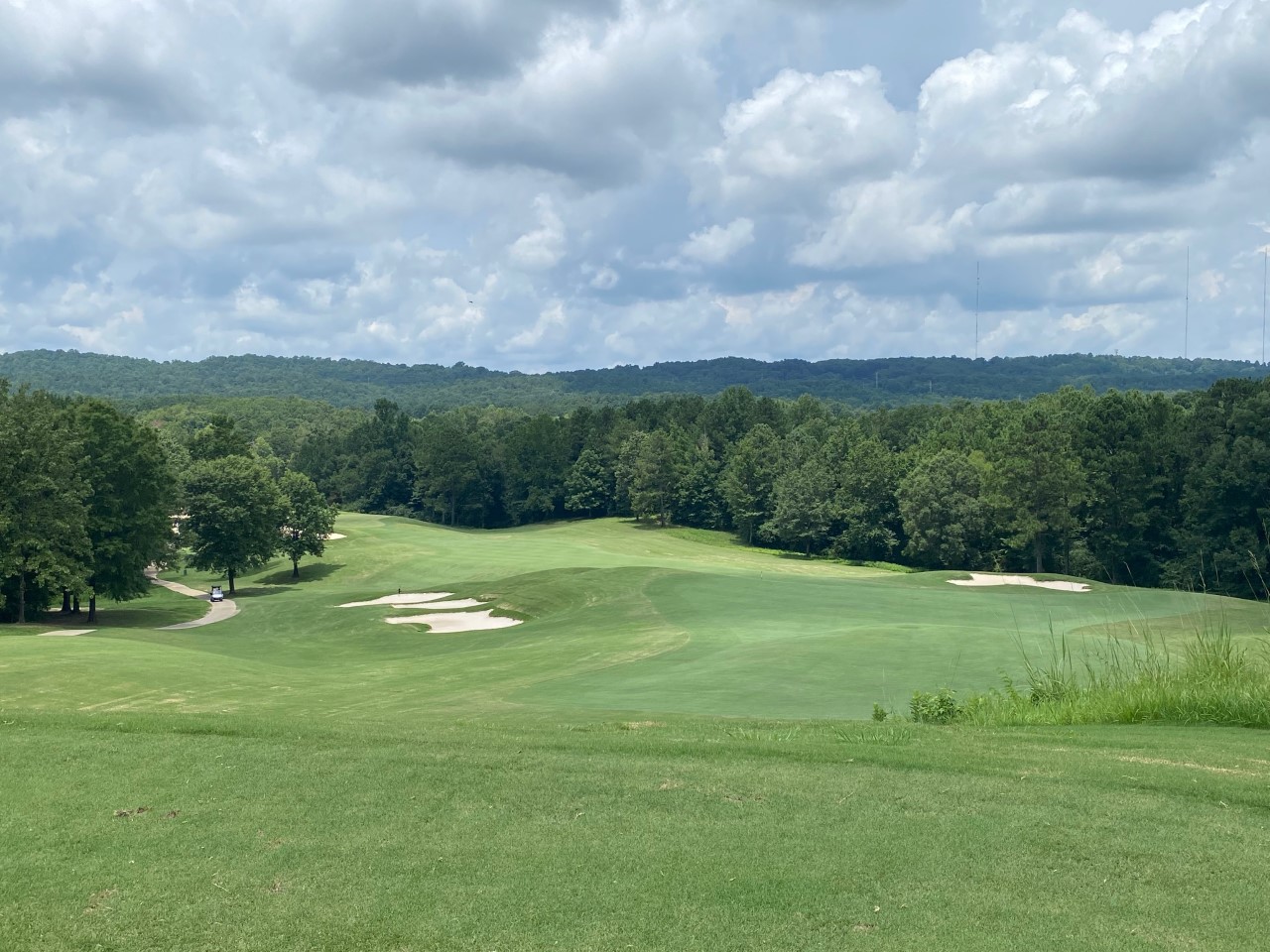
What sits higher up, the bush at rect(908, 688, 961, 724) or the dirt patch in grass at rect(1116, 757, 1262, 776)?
the dirt patch in grass at rect(1116, 757, 1262, 776)

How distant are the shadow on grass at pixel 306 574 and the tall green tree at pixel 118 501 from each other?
18840 mm

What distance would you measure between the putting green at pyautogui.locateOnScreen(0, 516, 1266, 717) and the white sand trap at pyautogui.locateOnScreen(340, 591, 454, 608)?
917 millimetres

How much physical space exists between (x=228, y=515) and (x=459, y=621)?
90.9ft

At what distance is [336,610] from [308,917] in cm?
4217

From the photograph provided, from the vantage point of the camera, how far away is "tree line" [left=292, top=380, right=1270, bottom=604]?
2768 inches

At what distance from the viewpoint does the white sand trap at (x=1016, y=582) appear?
4928cm

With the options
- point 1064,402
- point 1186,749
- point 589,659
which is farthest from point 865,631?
point 1064,402

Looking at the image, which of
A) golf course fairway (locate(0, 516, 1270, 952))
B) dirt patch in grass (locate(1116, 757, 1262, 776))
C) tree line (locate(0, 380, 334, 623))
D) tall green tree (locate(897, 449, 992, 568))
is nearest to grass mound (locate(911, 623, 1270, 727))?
golf course fairway (locate(0, 516, 1270, 952))

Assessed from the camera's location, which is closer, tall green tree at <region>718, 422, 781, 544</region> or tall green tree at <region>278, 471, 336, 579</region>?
tall green tree at <region>278, 471, 336, 579</region>

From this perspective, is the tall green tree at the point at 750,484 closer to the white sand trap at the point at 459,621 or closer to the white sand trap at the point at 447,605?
the white sand trap at the point at 447,605

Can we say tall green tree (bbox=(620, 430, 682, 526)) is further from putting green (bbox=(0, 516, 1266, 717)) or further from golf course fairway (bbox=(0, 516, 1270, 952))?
golf course fairway (bbox=(0, 516, 1270, 952))

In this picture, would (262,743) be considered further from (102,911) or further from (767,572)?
(767,572)

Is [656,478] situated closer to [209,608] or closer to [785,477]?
[785,477]

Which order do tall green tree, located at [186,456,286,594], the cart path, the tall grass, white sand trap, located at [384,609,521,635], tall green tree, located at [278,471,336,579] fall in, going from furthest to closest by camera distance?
tall green tree, located at [278,471,336,579] → tall green tree, located at [186,456,286,594] → the cart path → white sand trap, located at [384,609,521,635] → the tall grass
